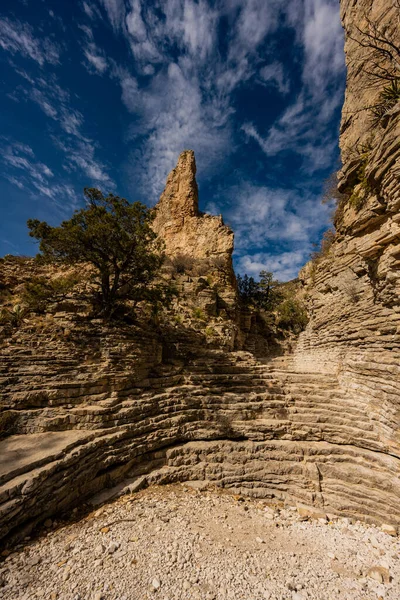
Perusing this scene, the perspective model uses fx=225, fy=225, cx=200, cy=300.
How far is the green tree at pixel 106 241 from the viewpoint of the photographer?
8828 mm

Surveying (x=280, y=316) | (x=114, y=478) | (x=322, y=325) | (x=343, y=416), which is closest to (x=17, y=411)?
(x=114, y=478)

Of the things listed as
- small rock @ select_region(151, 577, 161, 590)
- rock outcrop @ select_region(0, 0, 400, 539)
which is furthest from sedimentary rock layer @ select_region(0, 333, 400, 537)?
small rock @ select_region(151, 577, 161, 590)

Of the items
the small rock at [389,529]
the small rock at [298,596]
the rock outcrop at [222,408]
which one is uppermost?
the rock outcrop at [222,408]

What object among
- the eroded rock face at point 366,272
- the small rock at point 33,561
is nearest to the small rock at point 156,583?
the small rock at point 33,561

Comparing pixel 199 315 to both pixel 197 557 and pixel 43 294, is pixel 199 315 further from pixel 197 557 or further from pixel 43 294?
pixel 197 557

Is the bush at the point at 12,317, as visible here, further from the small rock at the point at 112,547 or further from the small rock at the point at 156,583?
the small rock at the point at 156,583

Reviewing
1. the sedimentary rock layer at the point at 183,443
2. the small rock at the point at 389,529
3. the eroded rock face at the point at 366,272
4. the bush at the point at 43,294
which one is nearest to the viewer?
the sedimentary rock layer at the point at 183,443

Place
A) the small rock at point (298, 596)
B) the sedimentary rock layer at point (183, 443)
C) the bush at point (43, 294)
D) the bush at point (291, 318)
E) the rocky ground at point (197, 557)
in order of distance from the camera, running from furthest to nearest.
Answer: the bush at point (291, 318) < the bush at point (43, 294) < the sedimentary rock layer at point (183, 443) < the small rock at point (298, 596) < the rocky ground at point (197, 557)

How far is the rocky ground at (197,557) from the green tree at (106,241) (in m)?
6.47

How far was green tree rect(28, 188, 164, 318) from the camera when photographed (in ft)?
29.0

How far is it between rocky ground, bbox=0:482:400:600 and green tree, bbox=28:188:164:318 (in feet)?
21.2

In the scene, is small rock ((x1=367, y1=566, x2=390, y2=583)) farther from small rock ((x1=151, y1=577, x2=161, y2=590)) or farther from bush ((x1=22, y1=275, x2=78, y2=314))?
bush ((x1=22, y1=275, x2=78, y2=314))

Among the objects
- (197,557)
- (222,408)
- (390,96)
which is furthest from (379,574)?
(390,96)

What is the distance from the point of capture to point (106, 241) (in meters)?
9.23
